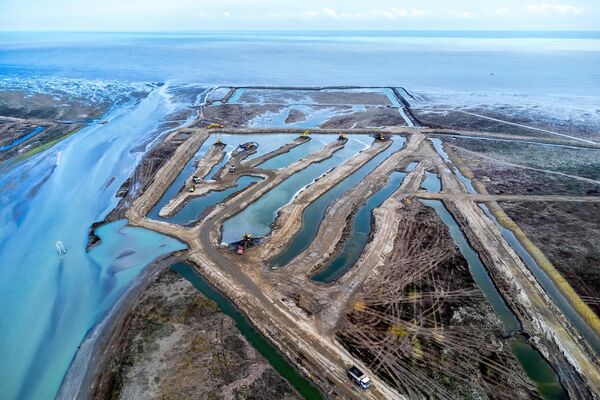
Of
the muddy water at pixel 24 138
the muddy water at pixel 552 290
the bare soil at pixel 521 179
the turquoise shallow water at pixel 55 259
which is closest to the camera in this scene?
the turquoise shallow water at pixel 55 259

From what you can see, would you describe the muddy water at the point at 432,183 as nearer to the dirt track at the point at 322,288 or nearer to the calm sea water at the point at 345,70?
the dirt track at the point at 322,288

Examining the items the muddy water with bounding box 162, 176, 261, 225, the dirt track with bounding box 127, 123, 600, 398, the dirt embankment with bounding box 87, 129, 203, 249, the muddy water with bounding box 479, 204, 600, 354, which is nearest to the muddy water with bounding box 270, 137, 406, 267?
the dirt track with bounding box 127, 123, 600, 398

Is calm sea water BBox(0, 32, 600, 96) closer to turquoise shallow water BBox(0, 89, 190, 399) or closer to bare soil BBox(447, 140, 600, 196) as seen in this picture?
bare soil BBox(447, 140, 600, 196)

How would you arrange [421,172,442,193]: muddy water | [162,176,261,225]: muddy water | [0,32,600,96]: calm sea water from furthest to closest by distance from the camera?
[0,32,600,96]: calm sea water < [421,172,442,193]: muddy water < [162,176,261,225]: muddy water

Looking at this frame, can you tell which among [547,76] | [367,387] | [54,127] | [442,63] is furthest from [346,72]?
[367,387]

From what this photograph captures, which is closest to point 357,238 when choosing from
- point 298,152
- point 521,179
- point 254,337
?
point 254,337

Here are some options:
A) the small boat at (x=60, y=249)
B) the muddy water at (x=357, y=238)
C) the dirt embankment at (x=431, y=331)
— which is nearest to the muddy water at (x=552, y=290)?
the dirt embankment at (x=431, y=331)

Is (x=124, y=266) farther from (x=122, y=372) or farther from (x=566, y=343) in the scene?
(x=566, y=343)
